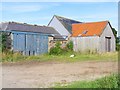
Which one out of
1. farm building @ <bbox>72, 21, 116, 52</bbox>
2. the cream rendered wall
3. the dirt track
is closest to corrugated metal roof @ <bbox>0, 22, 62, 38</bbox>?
the cream rendered wall

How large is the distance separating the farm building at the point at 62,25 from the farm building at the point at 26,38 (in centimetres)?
509

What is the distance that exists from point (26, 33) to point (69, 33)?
10.2 m

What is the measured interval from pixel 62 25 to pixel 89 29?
4.73 meters

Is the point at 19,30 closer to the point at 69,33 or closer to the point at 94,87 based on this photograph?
the point at 69,33

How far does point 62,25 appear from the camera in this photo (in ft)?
134

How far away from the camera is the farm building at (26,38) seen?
95.9 feet

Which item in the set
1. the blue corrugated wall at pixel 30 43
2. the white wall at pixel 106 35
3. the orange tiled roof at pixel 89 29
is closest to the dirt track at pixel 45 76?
the blue corrugated wall at pixel 30 43

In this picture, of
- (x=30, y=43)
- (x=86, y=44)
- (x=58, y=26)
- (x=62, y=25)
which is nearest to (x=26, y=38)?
(x=30, y=43)

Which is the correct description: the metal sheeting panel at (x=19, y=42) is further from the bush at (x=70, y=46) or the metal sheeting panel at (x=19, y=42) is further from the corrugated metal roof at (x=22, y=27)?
the bush at (x=70, y=46)

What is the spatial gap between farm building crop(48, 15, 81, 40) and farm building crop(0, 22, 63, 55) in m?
5.09

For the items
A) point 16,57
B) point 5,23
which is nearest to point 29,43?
point 5,23

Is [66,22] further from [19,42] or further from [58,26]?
[19,42]

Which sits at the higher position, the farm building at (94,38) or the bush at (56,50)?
the farm building at (94,38)

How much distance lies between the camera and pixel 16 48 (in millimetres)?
29578
